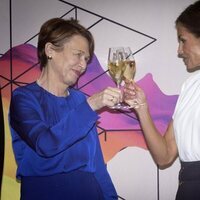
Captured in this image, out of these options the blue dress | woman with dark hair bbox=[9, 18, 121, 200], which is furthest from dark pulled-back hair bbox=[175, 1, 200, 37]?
the blue dress

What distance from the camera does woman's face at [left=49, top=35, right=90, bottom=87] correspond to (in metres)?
1.67

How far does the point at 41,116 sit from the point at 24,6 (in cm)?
76

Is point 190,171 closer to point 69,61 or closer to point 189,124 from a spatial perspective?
point 189,124

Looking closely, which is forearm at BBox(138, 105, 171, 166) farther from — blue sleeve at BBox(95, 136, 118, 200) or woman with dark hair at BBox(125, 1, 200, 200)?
blue sleeve at BBox(95, 136, 118, 200)

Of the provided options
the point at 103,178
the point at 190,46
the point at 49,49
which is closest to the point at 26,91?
the point at 49,49

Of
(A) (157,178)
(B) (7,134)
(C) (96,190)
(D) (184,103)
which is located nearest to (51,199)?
(C) (96,190)

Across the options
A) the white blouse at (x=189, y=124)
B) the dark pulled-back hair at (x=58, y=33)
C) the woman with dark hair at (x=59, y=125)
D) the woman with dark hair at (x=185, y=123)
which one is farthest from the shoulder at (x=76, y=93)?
the white blouse at (x=189, y=124)

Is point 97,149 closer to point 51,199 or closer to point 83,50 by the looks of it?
point 51,199

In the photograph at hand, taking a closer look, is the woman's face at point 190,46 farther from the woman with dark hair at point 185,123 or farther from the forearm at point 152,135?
the forearm at point 152,135

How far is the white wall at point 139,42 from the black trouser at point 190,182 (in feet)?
0.94

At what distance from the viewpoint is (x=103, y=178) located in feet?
5.89

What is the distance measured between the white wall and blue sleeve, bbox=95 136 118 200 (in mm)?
164

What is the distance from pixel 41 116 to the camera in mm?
1595

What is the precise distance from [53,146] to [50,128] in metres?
0.08
